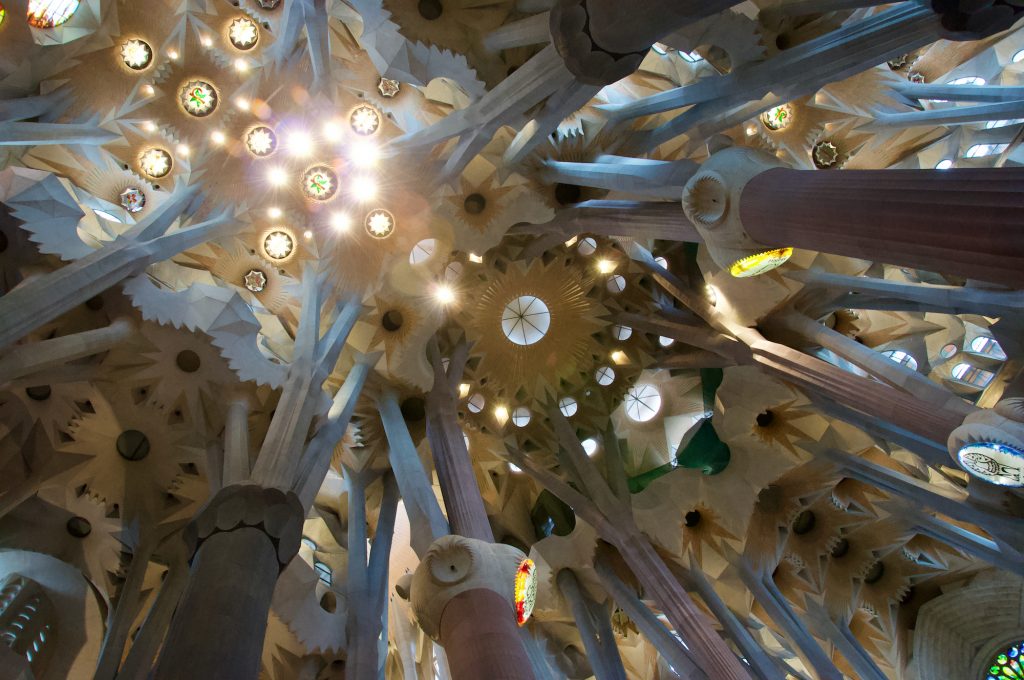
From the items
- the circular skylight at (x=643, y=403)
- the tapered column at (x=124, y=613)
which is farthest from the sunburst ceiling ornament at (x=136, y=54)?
the circular skylight at (x=643, y=403)

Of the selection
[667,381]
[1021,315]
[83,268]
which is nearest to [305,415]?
[83,268]

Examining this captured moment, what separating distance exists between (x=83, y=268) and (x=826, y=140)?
1131cm

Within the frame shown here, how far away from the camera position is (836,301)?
38.5 ft

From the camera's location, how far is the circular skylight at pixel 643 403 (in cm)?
1579

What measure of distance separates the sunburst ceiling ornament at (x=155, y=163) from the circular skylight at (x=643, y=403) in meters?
9.90

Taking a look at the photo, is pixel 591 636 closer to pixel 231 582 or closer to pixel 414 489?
pixel 414 489

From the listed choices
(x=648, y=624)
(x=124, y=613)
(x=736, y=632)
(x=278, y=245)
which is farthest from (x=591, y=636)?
(x=278, y=245)

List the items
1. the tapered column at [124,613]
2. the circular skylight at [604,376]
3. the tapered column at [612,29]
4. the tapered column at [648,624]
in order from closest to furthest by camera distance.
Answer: the tapered column at [612,29] < the tapered column at [124,613] < the tapered column at [648,624] < the circular skylight at [604,376]

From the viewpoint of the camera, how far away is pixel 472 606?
620cm

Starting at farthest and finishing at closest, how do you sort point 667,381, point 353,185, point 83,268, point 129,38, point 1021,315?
point 667,381
point 353,185
point 129,38
point 1021,315
point 83,268

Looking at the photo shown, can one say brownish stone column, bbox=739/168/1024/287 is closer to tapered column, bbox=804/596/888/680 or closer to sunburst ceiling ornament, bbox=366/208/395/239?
sunburst ceiling ornament, bbox=366/208/395/239

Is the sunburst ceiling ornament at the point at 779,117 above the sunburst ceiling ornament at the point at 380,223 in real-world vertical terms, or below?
above

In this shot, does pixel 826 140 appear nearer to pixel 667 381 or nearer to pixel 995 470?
pixel 667 381

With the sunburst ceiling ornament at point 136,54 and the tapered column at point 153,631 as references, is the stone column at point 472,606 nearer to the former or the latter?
the tapered column at point 153,631
